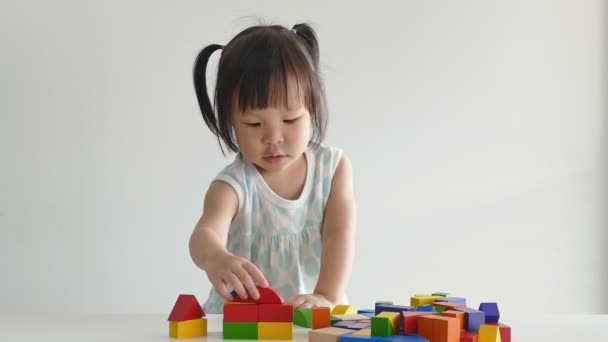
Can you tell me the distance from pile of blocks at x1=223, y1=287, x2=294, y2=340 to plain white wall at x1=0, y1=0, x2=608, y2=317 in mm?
837

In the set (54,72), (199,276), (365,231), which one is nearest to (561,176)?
(365,231)

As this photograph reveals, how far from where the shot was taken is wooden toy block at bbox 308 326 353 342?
0.67 m

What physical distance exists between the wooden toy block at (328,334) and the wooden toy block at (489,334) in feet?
0.38

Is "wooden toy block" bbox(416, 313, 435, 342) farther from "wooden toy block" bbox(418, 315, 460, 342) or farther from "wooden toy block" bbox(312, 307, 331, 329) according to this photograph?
"wooden toy block" bbox(312, 307, 331, 329)

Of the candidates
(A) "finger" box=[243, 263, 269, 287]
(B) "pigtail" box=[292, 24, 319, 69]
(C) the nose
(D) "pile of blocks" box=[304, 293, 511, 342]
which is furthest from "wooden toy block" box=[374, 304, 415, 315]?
(B) "pigtail" box=[292, 24, 319, 69]

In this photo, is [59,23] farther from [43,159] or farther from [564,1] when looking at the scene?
[564,1]

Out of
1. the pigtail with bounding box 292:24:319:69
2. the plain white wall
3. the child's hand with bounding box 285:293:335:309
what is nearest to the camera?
the child's hand with bounding box 285:293:335:309

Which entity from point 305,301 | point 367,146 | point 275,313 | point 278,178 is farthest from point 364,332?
point 367,146

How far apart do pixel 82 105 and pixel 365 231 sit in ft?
2.13

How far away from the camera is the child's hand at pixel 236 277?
2.61 ft

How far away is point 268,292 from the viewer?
779mm

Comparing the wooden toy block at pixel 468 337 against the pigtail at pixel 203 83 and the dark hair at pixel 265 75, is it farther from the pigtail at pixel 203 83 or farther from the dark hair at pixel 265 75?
the pigtail at pixel 203 83

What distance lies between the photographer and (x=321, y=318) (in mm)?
765

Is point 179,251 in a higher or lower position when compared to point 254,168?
lower
